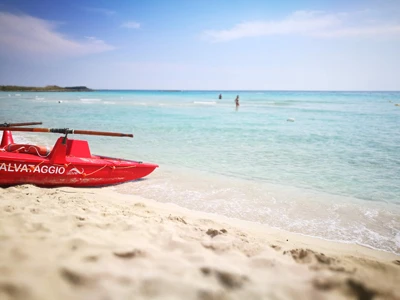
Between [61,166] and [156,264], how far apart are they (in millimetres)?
3845

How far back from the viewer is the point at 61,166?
521cm

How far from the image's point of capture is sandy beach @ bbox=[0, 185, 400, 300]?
208cm

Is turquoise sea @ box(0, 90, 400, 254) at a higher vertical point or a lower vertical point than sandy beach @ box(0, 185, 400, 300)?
lower

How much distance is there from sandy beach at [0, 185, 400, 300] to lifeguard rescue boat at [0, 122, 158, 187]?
61.7 inches

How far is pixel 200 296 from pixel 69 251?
1.41 m

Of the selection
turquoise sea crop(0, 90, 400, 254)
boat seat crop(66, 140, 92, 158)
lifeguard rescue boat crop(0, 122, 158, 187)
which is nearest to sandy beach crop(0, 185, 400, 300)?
turquoise sea crop(0, 90, 400, 254)

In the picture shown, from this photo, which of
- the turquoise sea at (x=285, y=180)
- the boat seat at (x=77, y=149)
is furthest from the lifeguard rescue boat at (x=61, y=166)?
the turquoise sea at (x=285, y=180)

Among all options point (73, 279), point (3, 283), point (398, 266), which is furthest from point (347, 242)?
point (3, 283)

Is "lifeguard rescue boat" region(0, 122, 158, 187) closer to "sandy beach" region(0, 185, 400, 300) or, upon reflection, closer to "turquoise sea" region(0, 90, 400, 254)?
"turquoise sea" region(0, 90, 400, 254)

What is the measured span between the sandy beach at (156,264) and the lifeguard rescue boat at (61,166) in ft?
5.15

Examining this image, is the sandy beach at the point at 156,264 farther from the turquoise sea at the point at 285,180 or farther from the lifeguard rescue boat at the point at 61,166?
the lifeguard rescue boat at the point at 61,166

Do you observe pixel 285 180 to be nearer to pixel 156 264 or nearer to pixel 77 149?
pixel 156 264

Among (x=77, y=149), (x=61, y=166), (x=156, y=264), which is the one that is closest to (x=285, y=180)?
(x=156, y=264)

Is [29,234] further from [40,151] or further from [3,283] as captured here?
[40,151]
